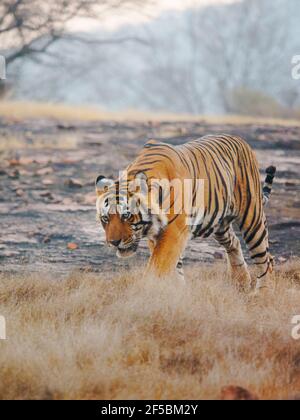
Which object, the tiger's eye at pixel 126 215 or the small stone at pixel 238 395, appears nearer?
the small stone at pixel 238 395

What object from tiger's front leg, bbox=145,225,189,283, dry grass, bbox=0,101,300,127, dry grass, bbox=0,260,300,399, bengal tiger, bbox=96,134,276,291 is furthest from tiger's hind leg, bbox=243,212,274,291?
dry grass, bbox=0,101,300,127

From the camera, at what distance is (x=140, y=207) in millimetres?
5246

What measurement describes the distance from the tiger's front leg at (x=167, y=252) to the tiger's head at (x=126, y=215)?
0.11m

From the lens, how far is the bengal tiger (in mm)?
5246

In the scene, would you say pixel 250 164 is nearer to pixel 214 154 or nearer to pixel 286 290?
pixel 214 154

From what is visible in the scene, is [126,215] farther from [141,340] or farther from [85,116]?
[85,116]

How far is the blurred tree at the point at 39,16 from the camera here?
681 inches

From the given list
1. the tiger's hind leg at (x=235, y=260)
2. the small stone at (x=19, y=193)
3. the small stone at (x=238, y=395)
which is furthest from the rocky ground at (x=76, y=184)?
the small stone at (x=238, y=395)

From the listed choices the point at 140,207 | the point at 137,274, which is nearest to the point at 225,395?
the point at 140,207

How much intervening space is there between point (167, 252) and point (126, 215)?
412mm

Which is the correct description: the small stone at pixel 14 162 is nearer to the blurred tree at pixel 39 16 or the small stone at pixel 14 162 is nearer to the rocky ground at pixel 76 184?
the rocky ground at pixel 76 184

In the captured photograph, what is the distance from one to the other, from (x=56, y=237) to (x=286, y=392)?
413cm

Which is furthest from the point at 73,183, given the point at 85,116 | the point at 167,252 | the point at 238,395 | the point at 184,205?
the point at 85,116

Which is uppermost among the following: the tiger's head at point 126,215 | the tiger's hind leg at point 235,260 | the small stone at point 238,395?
the tiger's head at point 126,215
